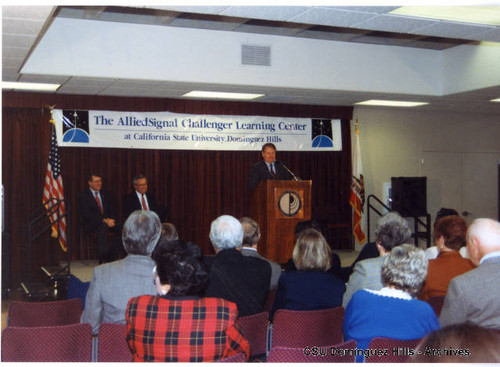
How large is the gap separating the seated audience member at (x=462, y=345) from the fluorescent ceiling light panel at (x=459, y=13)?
4.27m

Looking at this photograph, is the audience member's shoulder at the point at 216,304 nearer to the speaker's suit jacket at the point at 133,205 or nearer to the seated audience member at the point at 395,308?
the seated audience member at the point at 395,308

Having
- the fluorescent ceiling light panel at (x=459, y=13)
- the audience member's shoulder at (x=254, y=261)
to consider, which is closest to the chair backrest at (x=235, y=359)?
the audience member's shoulder at (x=254, y=261)

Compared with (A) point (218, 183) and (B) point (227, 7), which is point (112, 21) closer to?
(B) point (227, 7)

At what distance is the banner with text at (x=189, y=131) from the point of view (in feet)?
28.6

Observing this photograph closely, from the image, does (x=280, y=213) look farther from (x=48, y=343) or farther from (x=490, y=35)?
(x=48, y=343)

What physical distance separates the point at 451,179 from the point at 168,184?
5.86 metres

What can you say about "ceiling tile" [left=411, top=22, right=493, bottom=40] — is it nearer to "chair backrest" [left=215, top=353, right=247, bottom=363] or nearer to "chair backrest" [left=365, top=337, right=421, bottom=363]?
"chair backrest" [left=365, top=337, right=421, bottom=363]

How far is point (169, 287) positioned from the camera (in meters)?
2.52

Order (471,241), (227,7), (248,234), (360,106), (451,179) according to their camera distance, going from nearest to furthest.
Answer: (471,241) → (248,234) → (227,7) → (360,106) → (451,179)

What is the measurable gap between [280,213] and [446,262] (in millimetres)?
3460

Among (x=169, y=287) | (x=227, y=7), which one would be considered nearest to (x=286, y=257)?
(x=227, y=7)

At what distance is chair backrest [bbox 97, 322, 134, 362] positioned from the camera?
277 centimetres

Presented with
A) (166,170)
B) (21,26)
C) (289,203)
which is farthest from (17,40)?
(166,170)

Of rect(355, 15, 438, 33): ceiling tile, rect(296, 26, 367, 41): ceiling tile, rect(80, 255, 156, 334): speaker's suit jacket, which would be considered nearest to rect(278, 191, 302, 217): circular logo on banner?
rect(296, 26, 367, 41): ceiling tile
